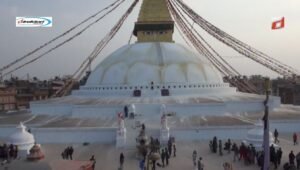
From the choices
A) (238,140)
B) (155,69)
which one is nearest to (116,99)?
(155,69)

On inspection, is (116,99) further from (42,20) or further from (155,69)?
(42,20)

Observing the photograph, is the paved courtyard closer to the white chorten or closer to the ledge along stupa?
the ledge along stupa

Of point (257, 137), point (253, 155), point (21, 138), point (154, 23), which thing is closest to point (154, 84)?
point (154, 23)

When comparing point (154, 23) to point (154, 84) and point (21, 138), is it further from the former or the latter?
point (21, 138)

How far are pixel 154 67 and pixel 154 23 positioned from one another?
3.71 metres

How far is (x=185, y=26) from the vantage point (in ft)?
72.2

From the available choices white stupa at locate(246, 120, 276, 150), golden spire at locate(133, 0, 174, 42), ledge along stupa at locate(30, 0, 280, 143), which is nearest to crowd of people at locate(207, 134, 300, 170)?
white stupa at locate(246, 120, 276, 150)

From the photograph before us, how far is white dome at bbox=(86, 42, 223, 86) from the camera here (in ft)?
64.7

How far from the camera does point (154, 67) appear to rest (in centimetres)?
2002

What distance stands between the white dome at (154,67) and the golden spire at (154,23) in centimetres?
120

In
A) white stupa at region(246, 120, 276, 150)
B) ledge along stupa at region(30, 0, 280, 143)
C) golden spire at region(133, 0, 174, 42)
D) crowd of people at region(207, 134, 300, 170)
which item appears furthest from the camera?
golden spire at region(133, 0, 174, 42)

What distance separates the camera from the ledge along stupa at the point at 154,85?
16.2 m

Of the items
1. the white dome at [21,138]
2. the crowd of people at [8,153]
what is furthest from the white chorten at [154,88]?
the crowd of people at [8,153]

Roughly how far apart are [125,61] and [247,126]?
9.43 meters
